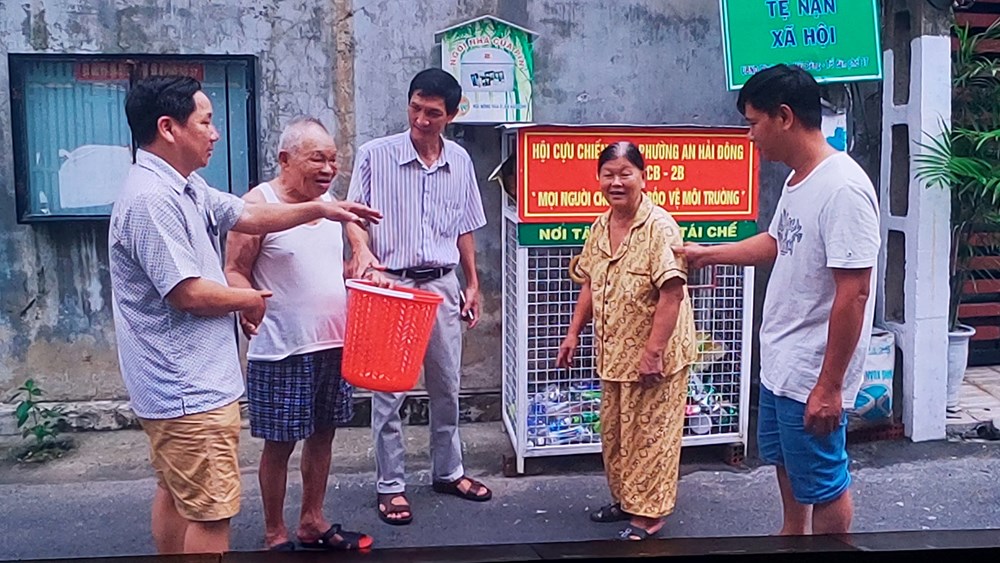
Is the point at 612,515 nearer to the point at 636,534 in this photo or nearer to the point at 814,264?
the point at 636,534

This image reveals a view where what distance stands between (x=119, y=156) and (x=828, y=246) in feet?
9.41

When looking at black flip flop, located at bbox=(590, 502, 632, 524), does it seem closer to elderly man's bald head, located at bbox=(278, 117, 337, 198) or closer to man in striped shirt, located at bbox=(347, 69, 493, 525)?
man in striped shirt, located at bbox=(347, 69, 493, 525)

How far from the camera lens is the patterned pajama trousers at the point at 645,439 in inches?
131

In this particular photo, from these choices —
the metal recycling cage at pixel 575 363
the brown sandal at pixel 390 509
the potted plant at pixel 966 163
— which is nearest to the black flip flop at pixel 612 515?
the metal recycling cage at pixel 575 363

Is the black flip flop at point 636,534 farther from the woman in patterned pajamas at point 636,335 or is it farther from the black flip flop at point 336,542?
the black flip flop at point 336,542

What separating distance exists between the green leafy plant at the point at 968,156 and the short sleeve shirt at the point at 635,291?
62.6 inches

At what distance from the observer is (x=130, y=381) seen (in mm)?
2486

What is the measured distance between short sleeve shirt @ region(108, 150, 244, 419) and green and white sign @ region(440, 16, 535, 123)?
1802mm

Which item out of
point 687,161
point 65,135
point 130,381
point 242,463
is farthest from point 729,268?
point 65,135

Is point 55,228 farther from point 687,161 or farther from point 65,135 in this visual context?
point 687,161

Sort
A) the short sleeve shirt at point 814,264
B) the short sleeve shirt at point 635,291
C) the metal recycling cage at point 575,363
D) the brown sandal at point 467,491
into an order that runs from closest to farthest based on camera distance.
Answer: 1. the short sleeve shirt at point 814,264
2. the short sleeve shirt at point 635,291
3. the brown sandal at point 467,491
4. the metal recycling cage at point 575,363

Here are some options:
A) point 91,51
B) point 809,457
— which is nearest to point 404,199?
point 91,51

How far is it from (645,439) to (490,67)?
166 cm

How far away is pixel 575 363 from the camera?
157 inches
